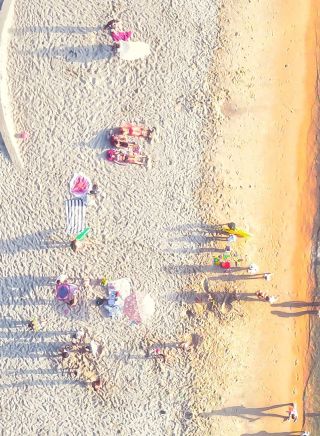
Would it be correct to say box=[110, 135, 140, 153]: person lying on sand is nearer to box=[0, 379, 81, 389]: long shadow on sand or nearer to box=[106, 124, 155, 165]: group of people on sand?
box=[106, 124, 155, 165]: group of people on sand

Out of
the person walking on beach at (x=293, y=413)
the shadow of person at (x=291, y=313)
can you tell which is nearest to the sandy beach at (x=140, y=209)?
the shadow of person at (x=291, y=313)

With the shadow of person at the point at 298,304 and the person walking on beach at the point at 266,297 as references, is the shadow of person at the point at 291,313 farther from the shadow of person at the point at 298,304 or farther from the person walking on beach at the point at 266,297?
the person walking on beach at the point at 266,297

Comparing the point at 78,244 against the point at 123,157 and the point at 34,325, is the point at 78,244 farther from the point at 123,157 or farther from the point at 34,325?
the point at 123,157

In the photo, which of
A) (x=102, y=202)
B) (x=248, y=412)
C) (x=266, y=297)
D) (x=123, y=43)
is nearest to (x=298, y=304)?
(x=266, y=297)

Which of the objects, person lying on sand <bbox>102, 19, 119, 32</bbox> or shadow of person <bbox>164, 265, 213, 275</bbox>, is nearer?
person lying on sand <bbox>102, 19, 119, 32</bbox>

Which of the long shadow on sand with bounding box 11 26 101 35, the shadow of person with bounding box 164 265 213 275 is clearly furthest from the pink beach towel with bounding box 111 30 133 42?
the shadow of person with bounding box 164 265 213 275

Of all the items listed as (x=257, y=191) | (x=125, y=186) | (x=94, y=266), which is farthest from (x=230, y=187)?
(x=94, y=266)
